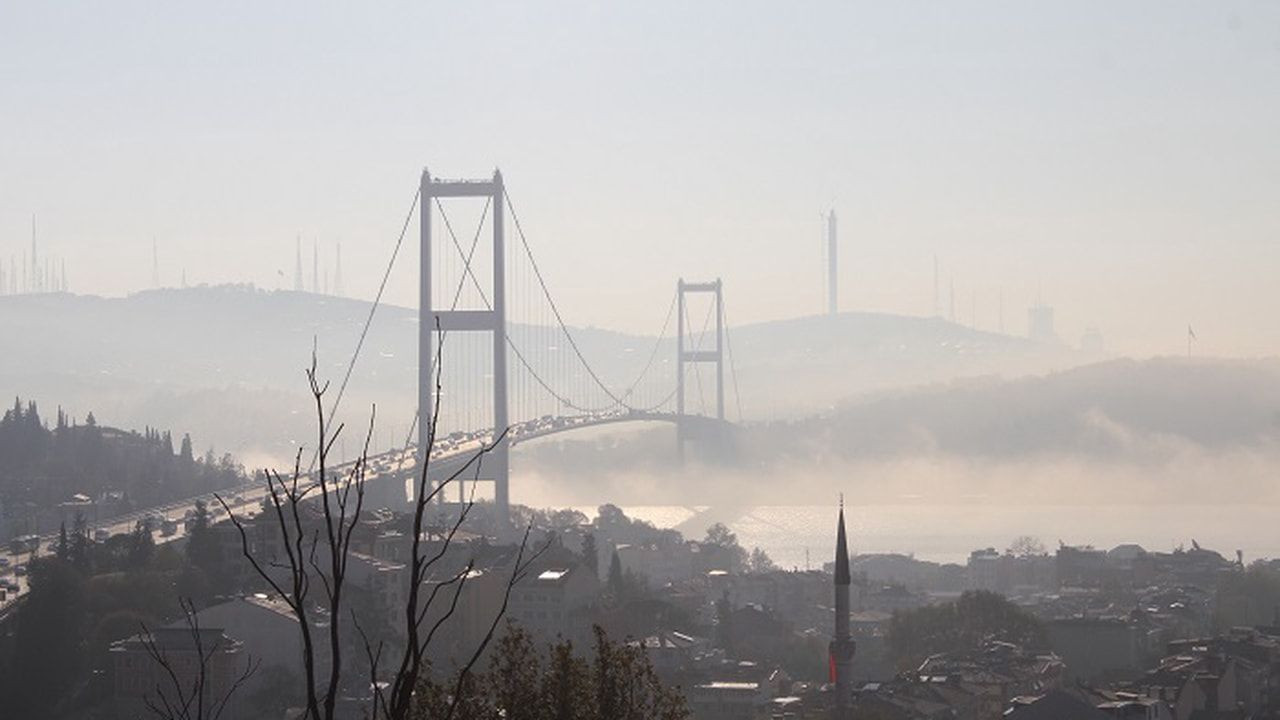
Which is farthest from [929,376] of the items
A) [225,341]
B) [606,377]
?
[225,341]

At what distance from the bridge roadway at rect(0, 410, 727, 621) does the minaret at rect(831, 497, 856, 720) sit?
801 cm

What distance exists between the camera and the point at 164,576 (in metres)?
23.7

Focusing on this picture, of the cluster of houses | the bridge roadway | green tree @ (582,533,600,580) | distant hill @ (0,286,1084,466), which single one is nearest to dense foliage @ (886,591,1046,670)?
the cluster of houses

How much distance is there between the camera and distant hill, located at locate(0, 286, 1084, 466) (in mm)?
89938

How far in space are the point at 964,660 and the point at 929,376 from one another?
86138 mm

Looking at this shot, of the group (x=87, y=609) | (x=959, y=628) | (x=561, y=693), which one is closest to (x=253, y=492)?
(x=959, y=628)

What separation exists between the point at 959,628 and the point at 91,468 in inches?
836

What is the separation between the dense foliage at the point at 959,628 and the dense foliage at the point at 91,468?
50.3 feet

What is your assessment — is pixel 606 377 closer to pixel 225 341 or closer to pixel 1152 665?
pixel 225 341

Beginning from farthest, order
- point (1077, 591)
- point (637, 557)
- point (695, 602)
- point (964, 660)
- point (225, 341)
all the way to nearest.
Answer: point (225, 341) → point (637, 557) → point (1077, 591) → point (695, 602) → point (964, 660)

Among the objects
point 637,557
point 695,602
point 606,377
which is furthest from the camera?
point 606,377

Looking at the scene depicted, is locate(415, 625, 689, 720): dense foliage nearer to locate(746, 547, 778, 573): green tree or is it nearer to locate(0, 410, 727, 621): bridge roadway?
locate(0, 410, 727, 621): bridge roadway

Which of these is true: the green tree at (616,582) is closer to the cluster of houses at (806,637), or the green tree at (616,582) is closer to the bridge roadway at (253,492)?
the cluster of houses at (806,637)

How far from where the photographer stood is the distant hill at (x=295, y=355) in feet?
295
